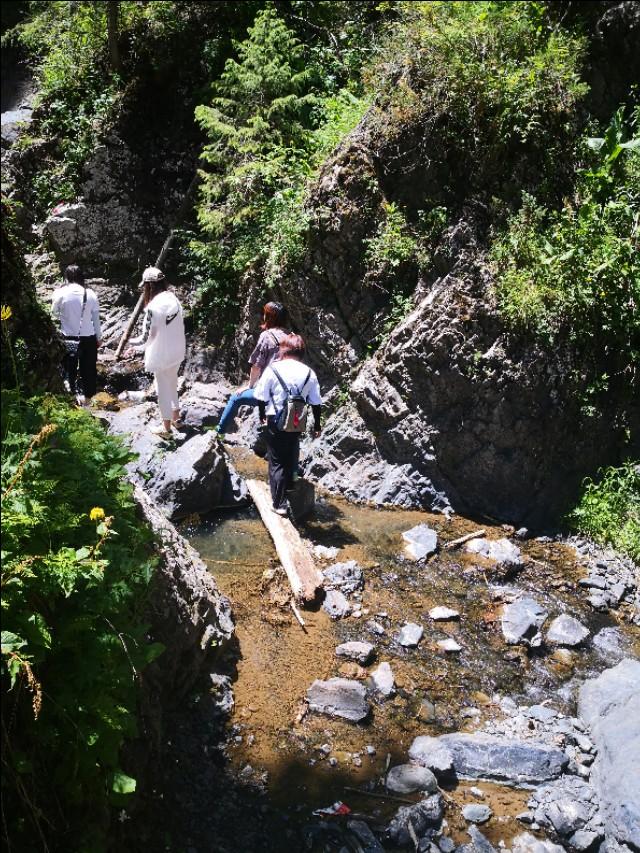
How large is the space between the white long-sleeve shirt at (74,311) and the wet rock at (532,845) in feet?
24.3

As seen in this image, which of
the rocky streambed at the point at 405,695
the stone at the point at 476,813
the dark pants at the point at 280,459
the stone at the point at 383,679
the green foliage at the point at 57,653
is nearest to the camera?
the green foliage at the point at 57,653

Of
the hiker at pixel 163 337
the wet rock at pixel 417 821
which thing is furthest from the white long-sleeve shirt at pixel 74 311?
the wet rock at pixel 417 821

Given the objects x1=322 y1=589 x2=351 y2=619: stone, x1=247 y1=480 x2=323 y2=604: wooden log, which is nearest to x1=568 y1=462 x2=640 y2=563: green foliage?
x1=322 y1=589 x2=351 y2=619: stone

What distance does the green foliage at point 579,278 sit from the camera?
771cm

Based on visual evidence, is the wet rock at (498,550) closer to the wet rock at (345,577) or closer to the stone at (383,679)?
the wet rock at (345,577)

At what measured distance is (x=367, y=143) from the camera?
9117mm

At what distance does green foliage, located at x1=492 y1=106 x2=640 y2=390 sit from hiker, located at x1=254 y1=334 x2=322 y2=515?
2538 mm

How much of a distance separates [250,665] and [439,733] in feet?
4.86

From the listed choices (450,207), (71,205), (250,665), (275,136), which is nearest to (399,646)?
(250,665)

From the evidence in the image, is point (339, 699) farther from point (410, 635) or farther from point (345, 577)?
point (345, 577)

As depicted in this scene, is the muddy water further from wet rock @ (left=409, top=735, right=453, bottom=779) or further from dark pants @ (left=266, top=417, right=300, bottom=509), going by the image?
dark pants @ (left=266, top=417, right=300, bottom=509)

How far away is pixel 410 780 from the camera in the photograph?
4.38m

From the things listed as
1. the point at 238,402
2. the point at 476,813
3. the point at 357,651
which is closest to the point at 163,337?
the point at 238,402

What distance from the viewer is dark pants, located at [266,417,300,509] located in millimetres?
6996
